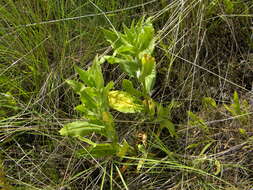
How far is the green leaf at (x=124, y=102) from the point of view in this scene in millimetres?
1445

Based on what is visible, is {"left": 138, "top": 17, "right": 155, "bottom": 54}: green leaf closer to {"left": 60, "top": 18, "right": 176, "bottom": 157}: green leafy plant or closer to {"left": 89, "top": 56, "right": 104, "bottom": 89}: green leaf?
{"left": 60, "top": 18, "right": 176, "bottom": 157}: green leafy plant

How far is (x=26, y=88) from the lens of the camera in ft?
5.67

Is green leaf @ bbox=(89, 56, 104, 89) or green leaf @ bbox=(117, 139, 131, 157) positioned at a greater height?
green leaf @ bbox=(89, 56, 104, 89)

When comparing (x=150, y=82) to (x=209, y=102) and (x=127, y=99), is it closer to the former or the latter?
(x=127, y=99)

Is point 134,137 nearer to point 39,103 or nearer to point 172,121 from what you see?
point 172,121

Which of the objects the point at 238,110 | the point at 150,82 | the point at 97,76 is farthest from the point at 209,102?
Answer: the point at 97,76

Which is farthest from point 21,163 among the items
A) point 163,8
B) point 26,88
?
point 163,8

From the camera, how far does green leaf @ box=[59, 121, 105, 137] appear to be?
4.39ft

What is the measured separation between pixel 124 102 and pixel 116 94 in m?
0.05

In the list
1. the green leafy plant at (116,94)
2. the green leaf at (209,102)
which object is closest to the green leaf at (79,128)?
the green leafy plant at (116,94)

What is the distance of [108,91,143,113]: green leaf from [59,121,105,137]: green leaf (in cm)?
12

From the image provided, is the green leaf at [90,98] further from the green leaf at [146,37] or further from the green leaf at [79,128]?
the green leaf at [146,37]

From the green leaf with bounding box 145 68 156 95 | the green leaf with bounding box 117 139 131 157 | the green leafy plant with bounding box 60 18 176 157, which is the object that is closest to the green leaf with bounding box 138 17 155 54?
the green leafy plant with bounding box 60 18 176 157

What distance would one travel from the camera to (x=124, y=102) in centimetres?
146
